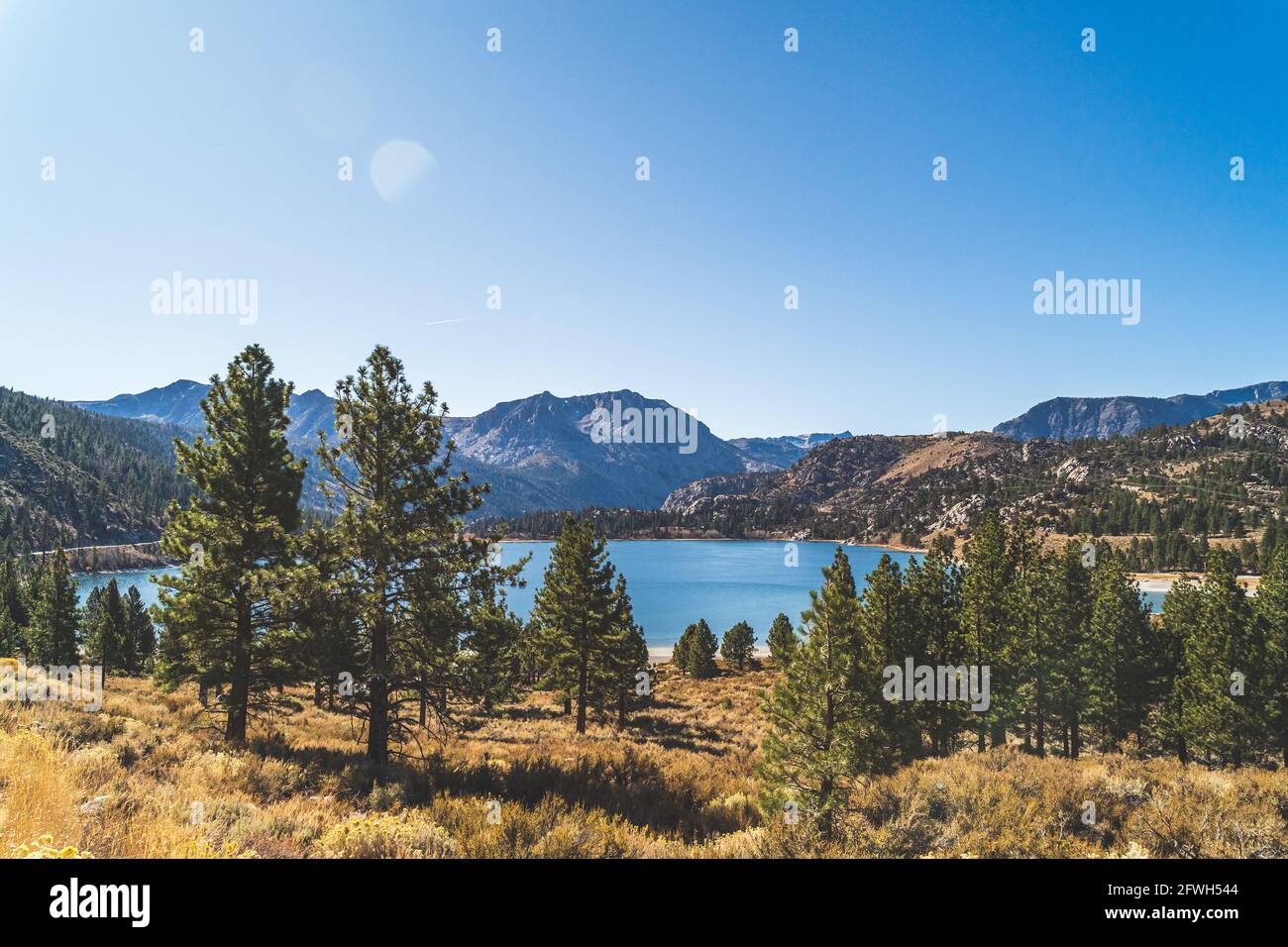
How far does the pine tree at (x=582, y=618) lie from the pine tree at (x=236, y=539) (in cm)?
1557

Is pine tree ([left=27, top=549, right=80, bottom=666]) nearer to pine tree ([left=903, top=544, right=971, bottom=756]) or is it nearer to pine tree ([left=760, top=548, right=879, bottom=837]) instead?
pine tree ([left=760, top=548, right=879, bottom=837])

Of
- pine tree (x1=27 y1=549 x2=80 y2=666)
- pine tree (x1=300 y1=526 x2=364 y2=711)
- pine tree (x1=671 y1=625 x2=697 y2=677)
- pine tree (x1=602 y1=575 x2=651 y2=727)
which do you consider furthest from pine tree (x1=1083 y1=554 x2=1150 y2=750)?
pine tree (x1=27 y1=549 x2=80 y2=666)

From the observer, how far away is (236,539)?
16016mm

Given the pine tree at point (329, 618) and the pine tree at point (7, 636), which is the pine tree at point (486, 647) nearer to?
the pine tree at point (329, 618)

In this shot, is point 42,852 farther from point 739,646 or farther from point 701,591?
point 701,591

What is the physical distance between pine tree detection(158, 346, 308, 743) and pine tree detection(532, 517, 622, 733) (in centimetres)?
1557

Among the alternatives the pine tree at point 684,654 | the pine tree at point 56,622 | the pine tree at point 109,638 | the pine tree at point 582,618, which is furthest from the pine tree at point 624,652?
the pine tree at point 56,622

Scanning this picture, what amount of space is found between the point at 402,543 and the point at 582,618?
1887 cm

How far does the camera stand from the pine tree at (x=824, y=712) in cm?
1561

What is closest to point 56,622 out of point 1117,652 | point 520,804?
point 520,804

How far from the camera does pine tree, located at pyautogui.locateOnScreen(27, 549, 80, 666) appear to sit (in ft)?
140
